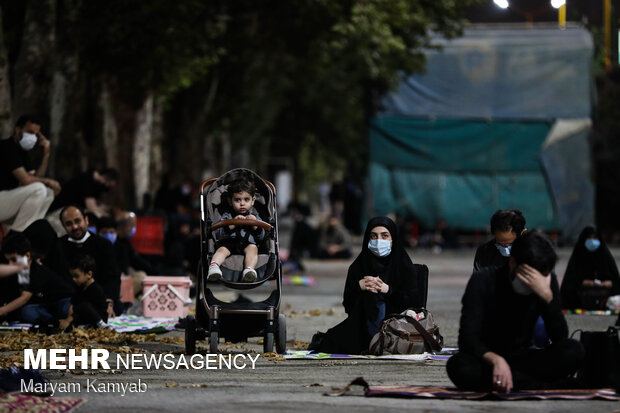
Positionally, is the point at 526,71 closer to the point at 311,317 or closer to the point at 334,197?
the point at 334,197

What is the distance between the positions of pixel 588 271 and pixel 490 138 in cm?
2277

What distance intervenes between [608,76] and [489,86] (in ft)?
33.0

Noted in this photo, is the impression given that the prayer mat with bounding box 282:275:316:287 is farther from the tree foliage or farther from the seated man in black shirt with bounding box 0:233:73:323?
the seated man in black shirt with bounding box 0:233:73:323

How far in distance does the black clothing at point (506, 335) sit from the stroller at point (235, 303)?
3176 millimetres

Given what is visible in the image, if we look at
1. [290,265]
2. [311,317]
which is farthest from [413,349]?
[290,265]

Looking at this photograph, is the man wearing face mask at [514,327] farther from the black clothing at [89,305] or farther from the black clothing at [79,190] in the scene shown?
the black clothing at [79,190]

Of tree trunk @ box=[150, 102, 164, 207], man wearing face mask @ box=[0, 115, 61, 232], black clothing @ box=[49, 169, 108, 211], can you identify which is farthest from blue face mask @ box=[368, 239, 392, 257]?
tree trunk @ box=[150, 102, 164, 207]

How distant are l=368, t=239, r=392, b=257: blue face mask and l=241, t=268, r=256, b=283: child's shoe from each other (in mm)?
1030

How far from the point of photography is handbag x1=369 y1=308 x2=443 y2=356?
38.1 ft

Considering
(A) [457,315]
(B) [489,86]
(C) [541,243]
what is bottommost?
(A) [457,315]

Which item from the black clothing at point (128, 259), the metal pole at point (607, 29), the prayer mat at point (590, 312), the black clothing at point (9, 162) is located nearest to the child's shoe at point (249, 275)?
the black clothing at point (9, 162)

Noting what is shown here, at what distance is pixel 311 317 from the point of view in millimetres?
16969

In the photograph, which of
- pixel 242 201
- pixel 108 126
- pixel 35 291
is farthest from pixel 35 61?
pixel 242 201

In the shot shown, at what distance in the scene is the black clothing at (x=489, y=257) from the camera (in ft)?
38.0
